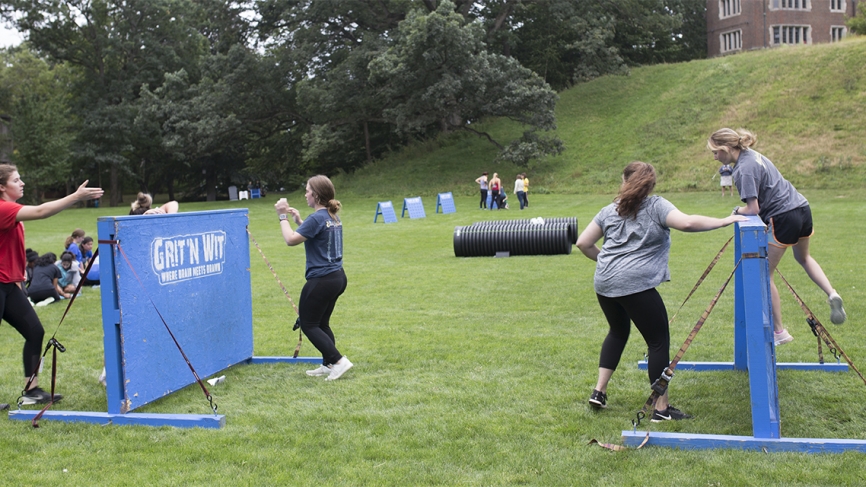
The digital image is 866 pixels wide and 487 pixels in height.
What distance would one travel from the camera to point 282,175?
55.9 meters

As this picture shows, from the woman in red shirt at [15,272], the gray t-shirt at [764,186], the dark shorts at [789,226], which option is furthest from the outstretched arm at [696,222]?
the woman in red shirt at [15,272]

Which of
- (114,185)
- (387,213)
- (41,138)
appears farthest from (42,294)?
(114,185)

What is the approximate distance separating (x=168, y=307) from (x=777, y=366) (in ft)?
16.5

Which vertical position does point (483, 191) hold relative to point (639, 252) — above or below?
below

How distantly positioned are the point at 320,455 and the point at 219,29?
149ft

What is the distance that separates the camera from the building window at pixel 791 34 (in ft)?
197

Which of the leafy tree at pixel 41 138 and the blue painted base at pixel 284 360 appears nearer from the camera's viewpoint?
the blue painted base at pixel 284 360

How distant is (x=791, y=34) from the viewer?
60812 millimetres

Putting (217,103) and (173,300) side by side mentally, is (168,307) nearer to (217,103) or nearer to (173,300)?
(173,300)

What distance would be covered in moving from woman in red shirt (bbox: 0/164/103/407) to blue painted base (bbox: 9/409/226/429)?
505mm

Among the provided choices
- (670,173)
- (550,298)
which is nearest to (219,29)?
(670,173)

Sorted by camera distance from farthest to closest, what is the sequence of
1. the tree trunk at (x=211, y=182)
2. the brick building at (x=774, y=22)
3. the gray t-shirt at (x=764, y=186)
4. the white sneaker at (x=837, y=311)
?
the brick building at (x=774, y=22), the tree trunk at (x=211, y=182), the white sneaker at (x=837, y=311), the gray t-shirt at (x=764, y=186)

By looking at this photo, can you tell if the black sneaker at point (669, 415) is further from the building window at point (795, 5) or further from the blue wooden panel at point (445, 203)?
the building window at point (795, 5)

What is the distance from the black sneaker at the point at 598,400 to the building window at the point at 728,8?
205 feet
